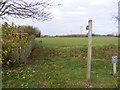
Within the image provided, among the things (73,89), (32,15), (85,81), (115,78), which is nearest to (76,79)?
(85,81)

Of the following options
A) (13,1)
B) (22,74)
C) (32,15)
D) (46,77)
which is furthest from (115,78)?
(13,1)

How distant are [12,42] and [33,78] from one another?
219 centimetres

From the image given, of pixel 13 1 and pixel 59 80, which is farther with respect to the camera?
pixel 13 1

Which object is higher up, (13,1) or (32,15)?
(13,1)

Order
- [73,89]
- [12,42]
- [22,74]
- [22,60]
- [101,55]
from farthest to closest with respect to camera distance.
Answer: [101,55] → [22,60] → [12,42] → [22,74] → [73,89]

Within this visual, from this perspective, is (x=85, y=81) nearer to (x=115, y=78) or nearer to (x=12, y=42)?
(x=115, y=78)

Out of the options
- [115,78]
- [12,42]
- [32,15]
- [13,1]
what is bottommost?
[115,78]

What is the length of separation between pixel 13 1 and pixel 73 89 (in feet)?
23.2

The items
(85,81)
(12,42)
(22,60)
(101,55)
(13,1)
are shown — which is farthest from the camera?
(101,55)

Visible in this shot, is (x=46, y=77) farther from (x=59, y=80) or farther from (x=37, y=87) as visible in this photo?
(x=37, y=87)

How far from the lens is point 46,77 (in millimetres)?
4945

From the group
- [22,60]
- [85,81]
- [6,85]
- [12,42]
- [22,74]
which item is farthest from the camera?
[22,60]

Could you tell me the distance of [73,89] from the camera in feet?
12.8

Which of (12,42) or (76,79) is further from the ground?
(12,42)
